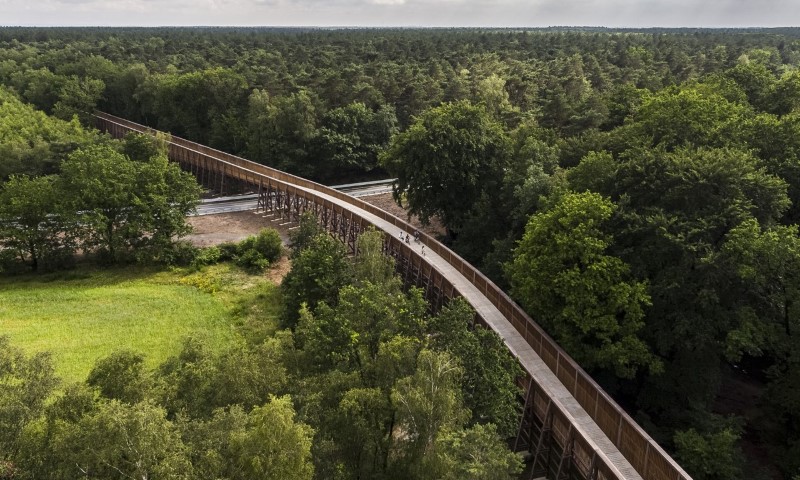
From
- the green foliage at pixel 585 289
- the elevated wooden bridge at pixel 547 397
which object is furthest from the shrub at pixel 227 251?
the green foliage at pixel 585 289

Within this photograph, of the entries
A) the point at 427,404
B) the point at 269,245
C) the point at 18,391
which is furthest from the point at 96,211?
the point at 427,404

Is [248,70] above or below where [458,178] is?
above

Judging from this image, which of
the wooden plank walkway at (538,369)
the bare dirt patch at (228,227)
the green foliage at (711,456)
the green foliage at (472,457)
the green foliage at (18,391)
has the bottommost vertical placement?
the bare dirt patch at (228,227)

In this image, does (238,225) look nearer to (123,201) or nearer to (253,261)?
(253,261)

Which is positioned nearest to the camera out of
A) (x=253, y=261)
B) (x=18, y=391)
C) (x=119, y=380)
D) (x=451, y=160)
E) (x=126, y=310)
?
(x=18, y=391)

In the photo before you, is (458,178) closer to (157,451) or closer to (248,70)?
(157,451)

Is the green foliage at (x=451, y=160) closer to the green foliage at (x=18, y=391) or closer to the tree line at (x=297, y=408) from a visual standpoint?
the tree line at (x=297, y=408)

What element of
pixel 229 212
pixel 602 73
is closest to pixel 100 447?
pixel 229 212
